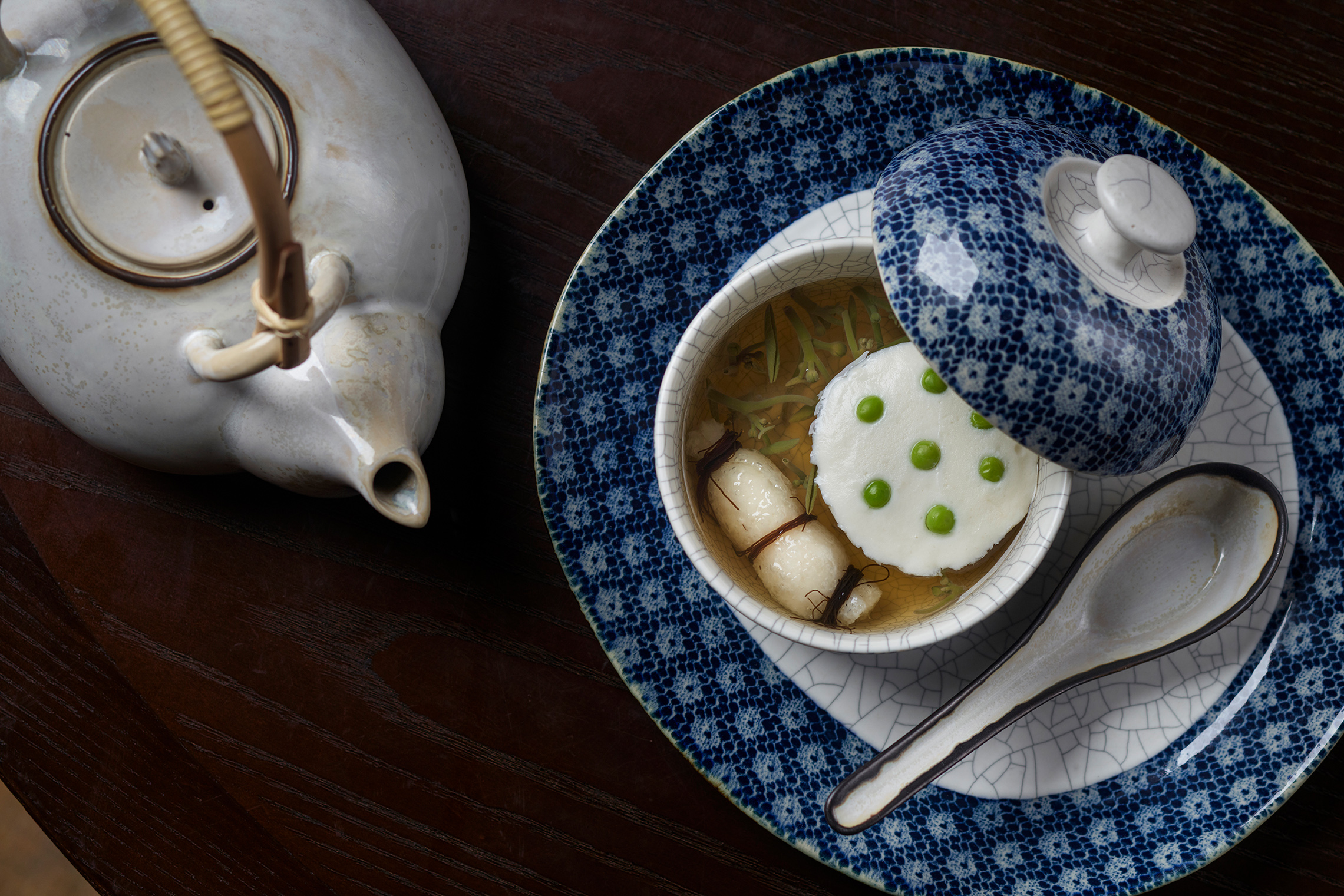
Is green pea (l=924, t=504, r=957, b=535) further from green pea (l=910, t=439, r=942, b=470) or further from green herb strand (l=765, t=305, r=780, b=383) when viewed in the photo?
green herb strand (l=765, t=305, r=780, b=383)

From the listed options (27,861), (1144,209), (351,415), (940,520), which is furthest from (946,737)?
(27,861)

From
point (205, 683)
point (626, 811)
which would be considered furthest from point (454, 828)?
point (205, 683)

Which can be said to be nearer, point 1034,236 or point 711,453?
point 1034,236

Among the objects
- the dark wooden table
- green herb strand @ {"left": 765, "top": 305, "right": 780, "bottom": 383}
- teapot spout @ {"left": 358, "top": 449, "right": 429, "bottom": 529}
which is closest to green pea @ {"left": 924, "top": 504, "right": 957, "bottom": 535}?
green herb strand @ {"left": 765, "top": 305, "right": 780, "bottom": 383}

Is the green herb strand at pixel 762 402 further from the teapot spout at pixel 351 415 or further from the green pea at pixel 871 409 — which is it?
the teapot spout at pixel 351 415

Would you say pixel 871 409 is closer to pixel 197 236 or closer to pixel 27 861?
pixel 197 236

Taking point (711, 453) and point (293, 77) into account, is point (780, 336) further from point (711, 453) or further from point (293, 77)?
point (293, 77)
